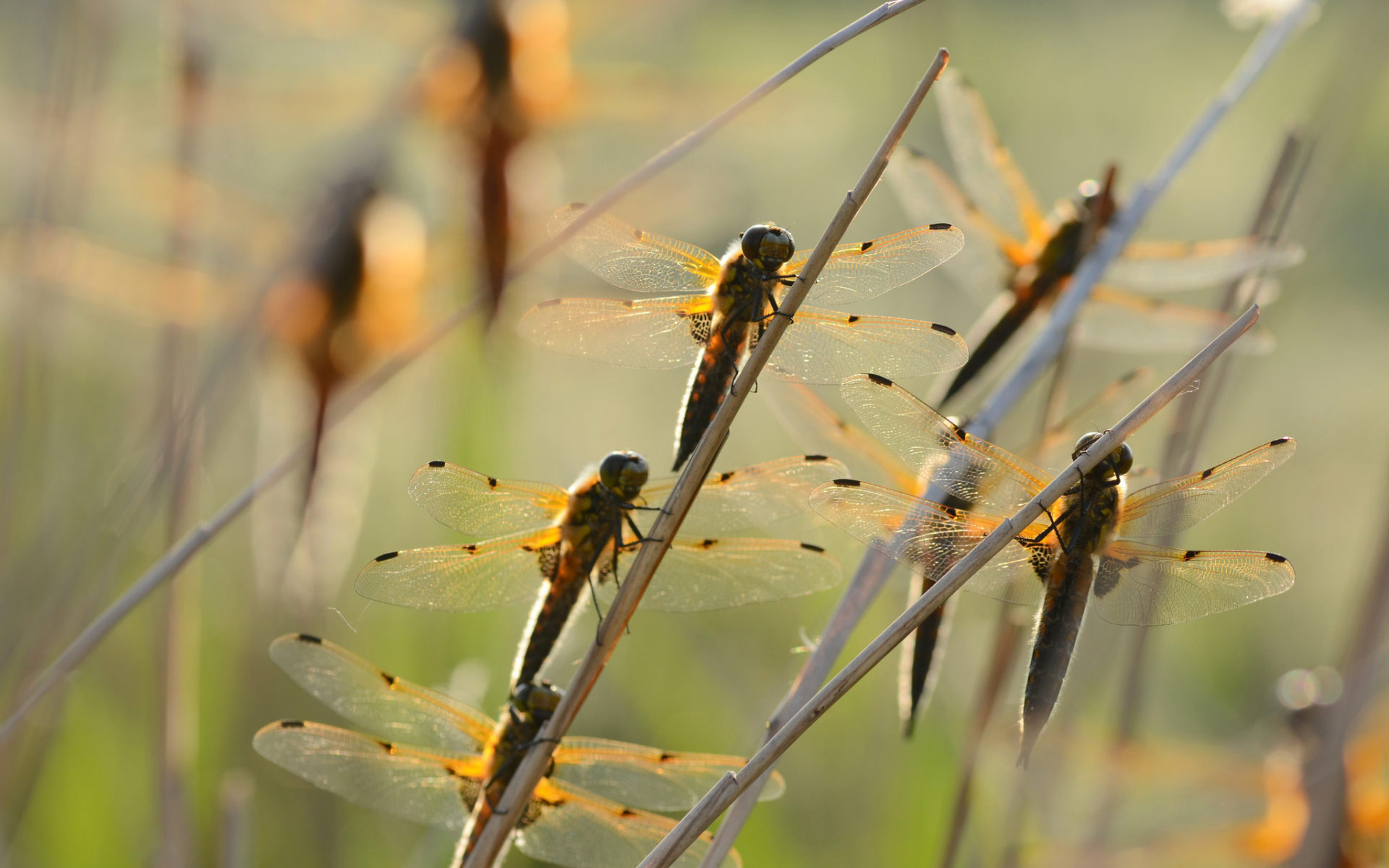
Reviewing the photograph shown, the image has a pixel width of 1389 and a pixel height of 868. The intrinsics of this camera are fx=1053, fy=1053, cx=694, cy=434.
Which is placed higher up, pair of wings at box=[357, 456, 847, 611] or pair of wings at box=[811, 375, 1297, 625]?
pair of wings at box=[811, 375, 1297, 625]

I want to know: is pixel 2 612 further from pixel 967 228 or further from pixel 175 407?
pixel 967 228

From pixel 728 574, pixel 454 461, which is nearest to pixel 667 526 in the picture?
pixel 728 574

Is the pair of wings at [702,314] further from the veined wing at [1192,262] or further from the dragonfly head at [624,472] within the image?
the veined wing at [1192,262]

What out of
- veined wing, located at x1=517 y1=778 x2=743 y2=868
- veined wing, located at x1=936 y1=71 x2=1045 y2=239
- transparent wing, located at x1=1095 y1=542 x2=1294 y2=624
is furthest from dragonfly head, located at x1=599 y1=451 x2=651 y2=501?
veined wing, located at x1=936 y1=71 x2=1045 y2=239

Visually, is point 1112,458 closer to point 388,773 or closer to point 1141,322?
point 1141,322

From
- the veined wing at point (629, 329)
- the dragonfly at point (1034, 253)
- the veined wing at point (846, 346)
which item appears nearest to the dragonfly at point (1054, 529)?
the veined wing at point (846, 346)

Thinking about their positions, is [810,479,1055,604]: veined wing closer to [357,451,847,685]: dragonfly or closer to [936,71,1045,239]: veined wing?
[357,451,847,685]: dragonfly
